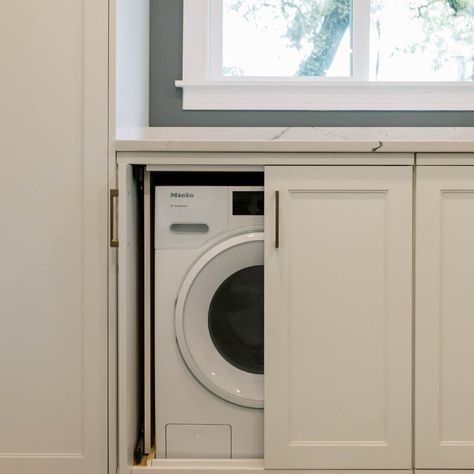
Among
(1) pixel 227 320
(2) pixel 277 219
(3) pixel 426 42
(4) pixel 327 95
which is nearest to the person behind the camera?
(2) pixel 277 219

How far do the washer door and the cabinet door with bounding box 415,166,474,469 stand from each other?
1.52 feet

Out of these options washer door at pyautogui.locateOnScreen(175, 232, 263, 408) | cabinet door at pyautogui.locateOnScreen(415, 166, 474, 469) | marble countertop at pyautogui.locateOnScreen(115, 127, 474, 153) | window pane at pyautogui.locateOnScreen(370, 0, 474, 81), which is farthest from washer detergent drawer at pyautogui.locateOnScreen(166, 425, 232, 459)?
window pane at pyautogui.locateOnScreen(370, 0, 474, 81)

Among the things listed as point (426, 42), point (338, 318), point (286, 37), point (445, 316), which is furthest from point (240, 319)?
point (426, 42)

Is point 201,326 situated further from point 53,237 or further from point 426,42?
point 426,42

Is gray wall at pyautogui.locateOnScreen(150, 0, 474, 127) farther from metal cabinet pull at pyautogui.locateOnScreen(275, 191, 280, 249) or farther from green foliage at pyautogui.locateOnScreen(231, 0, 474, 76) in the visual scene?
metal cabinet pull at pyautogui.locateOnScreen(275, 191, 280, 249)

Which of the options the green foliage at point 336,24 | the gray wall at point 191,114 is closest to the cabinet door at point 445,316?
the gray wall at point 191,114

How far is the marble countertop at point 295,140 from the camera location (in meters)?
1.70

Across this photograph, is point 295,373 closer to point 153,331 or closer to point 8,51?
point 153,331

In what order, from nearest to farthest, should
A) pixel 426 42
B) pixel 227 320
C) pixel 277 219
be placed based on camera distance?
pixel 277 219
pixel 227 320
pixel 426 42

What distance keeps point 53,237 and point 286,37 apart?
133cm

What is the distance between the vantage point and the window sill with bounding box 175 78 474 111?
7.85 ft

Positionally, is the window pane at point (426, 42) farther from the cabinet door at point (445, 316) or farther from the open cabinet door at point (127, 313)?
the open cabinet door at point (127, 313)

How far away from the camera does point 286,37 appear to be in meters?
2.52

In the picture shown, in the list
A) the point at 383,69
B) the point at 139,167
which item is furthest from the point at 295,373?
the point at 383,69
